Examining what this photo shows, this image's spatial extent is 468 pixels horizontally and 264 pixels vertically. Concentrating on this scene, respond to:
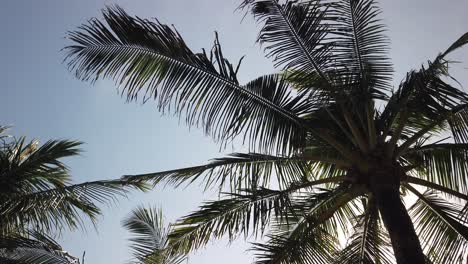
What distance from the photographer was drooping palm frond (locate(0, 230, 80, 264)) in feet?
21.1

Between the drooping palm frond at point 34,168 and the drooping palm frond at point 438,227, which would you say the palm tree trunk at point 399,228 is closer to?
the drooping palm frond at point 438,227

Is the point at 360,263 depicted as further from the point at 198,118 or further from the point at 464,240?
the point at 198,118

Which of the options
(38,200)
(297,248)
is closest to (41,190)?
(38,200)

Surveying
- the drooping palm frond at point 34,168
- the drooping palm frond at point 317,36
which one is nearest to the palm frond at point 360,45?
the drooping palm frond at point 317,36

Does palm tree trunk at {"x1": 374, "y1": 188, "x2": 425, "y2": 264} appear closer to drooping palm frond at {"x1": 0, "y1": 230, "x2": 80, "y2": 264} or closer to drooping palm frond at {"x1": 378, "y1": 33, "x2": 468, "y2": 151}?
drooping palm frond at {"x1": 378, "y1": 33, "x2": 468, "y2": 151}

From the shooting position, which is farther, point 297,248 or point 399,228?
point 297,248

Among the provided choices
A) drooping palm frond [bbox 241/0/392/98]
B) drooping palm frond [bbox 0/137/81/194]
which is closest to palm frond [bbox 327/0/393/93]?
drooping palm frond [bbox 241/0/392/98]

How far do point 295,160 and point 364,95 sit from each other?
1.16 meters

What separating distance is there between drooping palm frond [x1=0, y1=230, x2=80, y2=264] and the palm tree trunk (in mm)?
4166

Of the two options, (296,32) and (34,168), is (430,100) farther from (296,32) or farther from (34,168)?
(34,168)

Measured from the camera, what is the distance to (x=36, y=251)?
6.58 m

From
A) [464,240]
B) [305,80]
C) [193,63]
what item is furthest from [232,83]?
[464,240]

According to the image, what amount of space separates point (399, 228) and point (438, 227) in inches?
86.3

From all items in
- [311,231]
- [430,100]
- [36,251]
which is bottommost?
[36,251]
